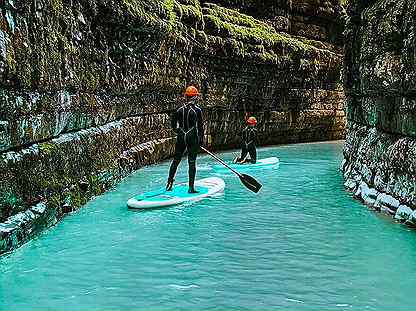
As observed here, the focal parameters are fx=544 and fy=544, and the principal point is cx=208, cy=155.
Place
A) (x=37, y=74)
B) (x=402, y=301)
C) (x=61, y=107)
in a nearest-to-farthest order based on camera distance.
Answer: (x=402, y=301) < (x=37, y=74) < (x=61, y=107)

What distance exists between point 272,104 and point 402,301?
17.3 metres

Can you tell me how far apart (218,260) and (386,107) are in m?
4.26

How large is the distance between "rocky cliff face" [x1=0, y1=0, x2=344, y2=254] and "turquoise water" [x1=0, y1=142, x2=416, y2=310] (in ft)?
1.89

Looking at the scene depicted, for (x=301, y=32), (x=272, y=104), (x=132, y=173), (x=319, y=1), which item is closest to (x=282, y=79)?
(x=272, y=104)

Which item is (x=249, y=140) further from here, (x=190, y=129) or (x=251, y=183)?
(x=190, y=129)

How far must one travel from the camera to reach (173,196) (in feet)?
29.1

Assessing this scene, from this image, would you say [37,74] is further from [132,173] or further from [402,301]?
[132,173]

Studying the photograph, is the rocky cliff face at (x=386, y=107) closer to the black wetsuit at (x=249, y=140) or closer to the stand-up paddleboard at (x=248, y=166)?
the stand-up paddleboard at (x=248, y=166)

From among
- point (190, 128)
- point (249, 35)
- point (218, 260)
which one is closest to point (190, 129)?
point (190, 128)

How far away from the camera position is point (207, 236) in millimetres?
6680

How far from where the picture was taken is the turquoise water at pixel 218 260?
4.50 m

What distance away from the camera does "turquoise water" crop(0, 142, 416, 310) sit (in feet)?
14.8

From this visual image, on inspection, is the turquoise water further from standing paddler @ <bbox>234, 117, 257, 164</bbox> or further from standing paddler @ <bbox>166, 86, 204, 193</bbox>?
standing paddler @ <bbox>234, 117, 257, 164</bbox>

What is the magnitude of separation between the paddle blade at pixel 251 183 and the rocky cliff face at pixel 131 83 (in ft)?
8.41
